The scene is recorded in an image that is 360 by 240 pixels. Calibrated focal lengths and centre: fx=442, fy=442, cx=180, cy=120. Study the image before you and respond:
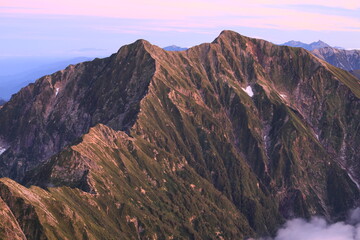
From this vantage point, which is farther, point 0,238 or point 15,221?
point 15,221

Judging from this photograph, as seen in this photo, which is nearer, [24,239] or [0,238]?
[0,238]

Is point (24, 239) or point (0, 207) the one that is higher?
point (0, 207)
